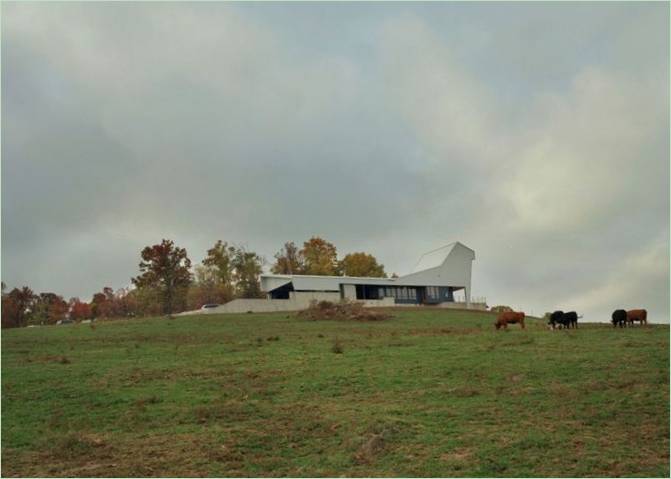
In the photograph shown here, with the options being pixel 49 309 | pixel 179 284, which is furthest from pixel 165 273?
pixel 49 309

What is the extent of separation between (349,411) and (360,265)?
245 feet

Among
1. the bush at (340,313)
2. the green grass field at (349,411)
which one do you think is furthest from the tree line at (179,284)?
the green grass field at (349,411)

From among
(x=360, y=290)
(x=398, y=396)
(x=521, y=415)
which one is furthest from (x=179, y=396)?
(x=360, y=290)

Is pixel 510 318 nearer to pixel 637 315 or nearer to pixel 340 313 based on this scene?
pixel 637 315

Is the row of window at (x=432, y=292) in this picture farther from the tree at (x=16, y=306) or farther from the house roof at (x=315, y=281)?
the tree at (x=16, y=306)

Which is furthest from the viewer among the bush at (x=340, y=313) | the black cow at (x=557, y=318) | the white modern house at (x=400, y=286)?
the white modern house at (x=400, y=286)

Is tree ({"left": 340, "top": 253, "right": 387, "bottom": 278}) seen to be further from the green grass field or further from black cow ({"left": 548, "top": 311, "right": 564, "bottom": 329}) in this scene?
the green grass field

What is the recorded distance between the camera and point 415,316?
44656 millimetres

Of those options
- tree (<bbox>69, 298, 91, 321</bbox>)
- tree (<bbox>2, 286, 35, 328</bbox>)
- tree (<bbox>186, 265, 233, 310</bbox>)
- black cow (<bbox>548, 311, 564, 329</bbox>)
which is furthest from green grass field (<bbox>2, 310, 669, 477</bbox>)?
tree (<bbox>69, 298, 91, 321</bbox>)

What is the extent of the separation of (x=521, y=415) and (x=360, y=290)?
2382 inches

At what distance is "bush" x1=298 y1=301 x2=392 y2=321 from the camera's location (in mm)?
41281

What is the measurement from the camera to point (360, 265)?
87062 millimetres

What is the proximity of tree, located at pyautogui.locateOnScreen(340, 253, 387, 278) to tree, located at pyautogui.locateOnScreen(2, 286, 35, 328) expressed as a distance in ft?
132

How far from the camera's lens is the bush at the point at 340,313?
135 feet
